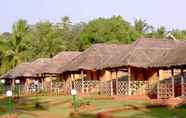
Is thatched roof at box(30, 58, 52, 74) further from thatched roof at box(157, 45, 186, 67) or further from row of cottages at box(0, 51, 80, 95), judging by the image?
thatched roof at box(157, 45, 186, 67)

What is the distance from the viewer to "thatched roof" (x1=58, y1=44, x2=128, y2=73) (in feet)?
120

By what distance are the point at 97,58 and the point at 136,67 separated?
634 cm

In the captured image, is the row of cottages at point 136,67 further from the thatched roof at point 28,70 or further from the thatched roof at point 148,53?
the thatched roof at point 28,70

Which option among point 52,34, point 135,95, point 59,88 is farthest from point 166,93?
point 52,34

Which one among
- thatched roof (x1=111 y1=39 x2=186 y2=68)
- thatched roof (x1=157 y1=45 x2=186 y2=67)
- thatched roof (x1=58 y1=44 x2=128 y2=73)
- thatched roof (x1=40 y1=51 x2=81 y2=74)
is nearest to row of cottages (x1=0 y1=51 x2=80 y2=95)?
thatched roof (x1=40 y1=51 x2=81 y2=74)

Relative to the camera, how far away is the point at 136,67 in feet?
107

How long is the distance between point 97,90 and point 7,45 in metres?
19.0

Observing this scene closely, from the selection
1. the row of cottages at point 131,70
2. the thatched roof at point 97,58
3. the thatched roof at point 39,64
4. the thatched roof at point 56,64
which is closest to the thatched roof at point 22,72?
the thatched roof at point 39,64

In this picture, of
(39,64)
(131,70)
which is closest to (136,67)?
(131,70)

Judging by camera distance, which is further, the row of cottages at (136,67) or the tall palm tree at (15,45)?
the tall palm tree at (15,45)

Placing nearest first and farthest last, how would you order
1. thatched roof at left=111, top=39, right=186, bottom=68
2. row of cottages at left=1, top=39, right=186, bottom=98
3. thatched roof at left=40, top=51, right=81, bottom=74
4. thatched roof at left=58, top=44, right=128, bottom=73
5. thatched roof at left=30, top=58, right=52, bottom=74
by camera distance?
row of cottages at left=1, top=39, right=186, bottom=98, thatched roof at left=111, top=39, right=186, bottom=68, thatched roof at left=58, top=44, right=128, bottom=73, thatched roof at left=40, top=51, right=81, bottom=74, thatched roof at left=30, top=58, right=52, bottom=74

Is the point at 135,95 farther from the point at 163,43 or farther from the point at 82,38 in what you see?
the point at 82,38

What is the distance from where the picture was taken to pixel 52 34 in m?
59.4

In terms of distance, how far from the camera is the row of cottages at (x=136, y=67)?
94.4 ft
